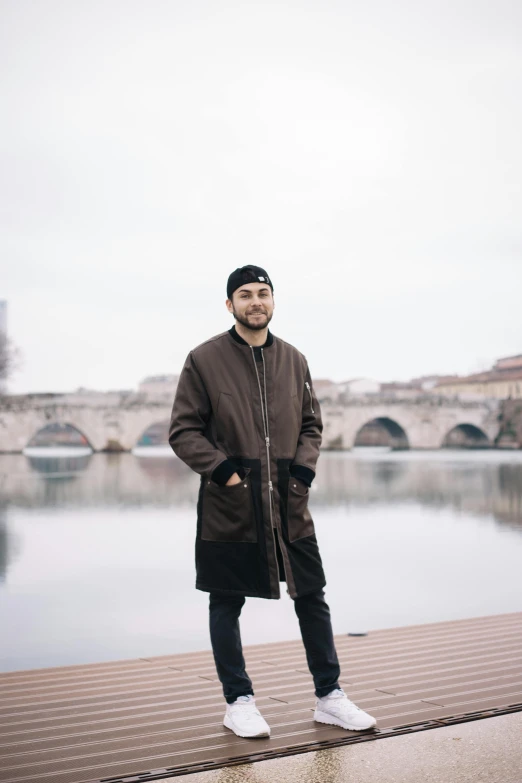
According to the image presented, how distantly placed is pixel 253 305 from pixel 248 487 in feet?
1.86

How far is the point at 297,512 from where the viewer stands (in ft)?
9.70

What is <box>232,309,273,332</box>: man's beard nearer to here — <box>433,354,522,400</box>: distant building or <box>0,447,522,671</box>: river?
<box>0,447,522,671</box>: river

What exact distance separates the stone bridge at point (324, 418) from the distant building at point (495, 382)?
9661mm

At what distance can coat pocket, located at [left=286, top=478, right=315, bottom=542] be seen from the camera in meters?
2.95

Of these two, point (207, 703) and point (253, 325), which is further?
point (207, 703)

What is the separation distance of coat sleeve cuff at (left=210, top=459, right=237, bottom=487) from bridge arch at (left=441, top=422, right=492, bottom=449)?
4163cm

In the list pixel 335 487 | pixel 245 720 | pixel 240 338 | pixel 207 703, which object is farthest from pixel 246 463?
pixel 335 487

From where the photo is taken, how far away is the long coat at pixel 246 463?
291 cm

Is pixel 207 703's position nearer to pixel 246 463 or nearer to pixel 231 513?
pixel 231 513

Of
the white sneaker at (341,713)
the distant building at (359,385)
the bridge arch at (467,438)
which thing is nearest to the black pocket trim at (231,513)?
the white sneaker at (341,713)

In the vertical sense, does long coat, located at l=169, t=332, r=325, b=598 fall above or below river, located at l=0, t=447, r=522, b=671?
above

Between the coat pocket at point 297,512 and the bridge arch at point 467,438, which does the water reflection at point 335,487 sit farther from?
the bridge arch at point 467,438

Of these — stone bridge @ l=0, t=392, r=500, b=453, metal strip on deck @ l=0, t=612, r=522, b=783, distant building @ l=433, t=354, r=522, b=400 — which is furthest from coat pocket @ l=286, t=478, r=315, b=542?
distant building @ l=433, t=354, r=522, b=400

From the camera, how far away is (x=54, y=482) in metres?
19.9
